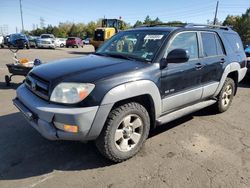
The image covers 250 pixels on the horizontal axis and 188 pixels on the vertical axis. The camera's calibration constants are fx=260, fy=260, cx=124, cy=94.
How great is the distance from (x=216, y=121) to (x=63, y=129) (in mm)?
3409

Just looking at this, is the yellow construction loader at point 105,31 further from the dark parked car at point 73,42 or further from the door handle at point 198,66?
the door handle at point 198,66

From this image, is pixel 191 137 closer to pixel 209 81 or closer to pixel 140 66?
pixel 209 81

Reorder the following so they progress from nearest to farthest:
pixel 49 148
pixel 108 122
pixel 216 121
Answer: pixel 108 122
pixel 49 148
pixel 216 121

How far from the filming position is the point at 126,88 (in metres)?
3.30

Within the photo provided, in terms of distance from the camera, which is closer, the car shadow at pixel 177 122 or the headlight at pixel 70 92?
the headlight at pixel 70 92

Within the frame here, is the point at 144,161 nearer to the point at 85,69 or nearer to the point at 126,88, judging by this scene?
the point at 126,88

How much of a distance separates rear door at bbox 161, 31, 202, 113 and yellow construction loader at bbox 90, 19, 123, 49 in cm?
1707

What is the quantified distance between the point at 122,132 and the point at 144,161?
1.74 ft

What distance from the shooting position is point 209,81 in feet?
15.8

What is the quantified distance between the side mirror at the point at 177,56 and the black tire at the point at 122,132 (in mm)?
844

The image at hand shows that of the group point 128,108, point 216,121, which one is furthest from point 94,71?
point 216,121

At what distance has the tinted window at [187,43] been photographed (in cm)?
414

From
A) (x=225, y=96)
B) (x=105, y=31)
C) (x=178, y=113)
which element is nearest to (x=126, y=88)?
(x=178, y=113)

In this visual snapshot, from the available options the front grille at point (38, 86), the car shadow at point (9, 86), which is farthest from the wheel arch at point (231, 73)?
the car shadow at point (9, 86)
